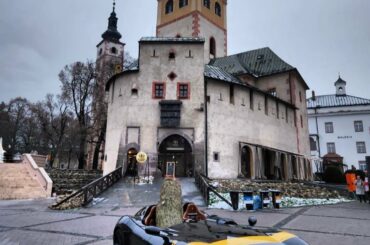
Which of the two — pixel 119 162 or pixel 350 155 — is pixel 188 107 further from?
pixel 350 155

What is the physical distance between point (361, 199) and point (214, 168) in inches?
394

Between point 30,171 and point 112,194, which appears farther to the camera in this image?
point 30,171

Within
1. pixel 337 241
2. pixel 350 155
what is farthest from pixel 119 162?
pixel 350 155

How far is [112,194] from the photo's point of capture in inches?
682

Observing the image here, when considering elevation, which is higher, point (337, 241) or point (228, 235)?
point (228, 235)

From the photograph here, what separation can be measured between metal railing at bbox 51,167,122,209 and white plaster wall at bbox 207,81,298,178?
26.0 feet

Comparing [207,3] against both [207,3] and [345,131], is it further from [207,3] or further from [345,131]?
[345,131]

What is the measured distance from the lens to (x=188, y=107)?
78.2ft

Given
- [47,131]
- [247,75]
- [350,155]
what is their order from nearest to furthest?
1. [247,75]
2. [47,131]
3. [350,155]

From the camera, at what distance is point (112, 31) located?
6153cm

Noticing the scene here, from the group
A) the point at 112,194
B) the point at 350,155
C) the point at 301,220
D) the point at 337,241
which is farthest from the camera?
the point at 350,155

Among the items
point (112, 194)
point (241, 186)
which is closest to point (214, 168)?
point (241, 186)

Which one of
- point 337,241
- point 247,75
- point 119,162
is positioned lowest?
point 337,241

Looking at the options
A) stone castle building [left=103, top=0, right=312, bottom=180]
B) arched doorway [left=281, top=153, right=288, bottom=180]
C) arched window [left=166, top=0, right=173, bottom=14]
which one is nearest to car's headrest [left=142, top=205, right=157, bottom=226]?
stone castle building [left=103, top=0, right=312, bottom=180]
